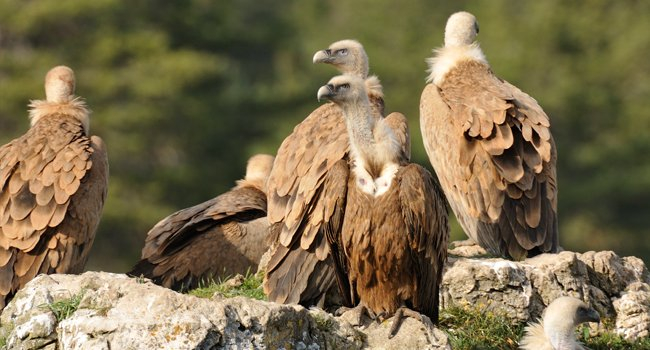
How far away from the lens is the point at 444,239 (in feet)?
28.7

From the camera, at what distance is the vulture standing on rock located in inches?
370

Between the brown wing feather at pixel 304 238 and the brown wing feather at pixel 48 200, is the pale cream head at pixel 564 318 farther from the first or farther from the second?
the brown wing feather at pixel 48 200

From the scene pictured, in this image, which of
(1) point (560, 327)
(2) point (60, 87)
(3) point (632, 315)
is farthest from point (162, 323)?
(2) point (60, 87)

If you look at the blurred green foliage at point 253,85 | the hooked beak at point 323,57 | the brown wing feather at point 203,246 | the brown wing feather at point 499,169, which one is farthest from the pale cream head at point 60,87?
the blurred green foliage at point 253,85

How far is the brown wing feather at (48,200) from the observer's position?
10680mm

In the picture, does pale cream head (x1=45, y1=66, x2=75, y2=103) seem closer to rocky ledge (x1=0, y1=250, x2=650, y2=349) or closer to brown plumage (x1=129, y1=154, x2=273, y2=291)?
brown plumage (x1=129, y1=154, x2=273, y2=291)

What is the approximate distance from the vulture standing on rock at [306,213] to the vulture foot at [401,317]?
26.2 inches

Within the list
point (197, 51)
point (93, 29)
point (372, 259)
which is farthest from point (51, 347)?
point (197, 51)

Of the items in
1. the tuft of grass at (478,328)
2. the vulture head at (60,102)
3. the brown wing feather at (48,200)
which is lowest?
the tuft of grass at (478,328)

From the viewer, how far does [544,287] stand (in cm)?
976

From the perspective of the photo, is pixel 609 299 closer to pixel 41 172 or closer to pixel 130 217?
pixel 41 172

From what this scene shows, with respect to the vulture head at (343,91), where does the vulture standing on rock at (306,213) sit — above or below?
below

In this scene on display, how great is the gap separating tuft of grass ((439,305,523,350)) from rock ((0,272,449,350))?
83cm

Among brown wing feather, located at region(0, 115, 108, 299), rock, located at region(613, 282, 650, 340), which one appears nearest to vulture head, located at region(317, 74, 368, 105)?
rock, located at region(613, 282, 650, 340)
